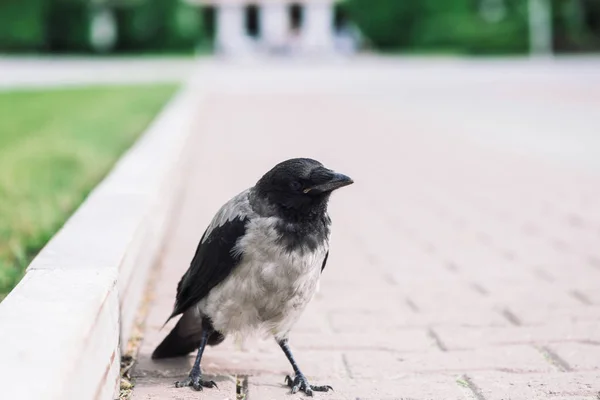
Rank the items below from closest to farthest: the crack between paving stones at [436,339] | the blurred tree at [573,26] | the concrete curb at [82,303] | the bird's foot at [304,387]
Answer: the concrete curb at [82,303], the bird's foot at [304,387], the crack between paving stones at [436,339], the blurred tree at [573,26]

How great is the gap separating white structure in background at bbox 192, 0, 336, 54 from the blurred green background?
336 centimetres

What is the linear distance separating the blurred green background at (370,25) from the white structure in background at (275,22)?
3362mm

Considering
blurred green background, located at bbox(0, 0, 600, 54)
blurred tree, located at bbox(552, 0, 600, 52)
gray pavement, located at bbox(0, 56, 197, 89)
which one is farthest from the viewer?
blurred tree, located at bbox(552, 0, 600, 52)

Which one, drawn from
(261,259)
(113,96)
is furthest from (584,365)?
(113,96)

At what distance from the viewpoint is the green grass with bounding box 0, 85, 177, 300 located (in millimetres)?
5035

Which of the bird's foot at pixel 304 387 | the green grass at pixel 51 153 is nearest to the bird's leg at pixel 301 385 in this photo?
the bird's foot at pixel 304 387

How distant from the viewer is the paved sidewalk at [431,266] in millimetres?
3260

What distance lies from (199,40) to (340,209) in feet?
117

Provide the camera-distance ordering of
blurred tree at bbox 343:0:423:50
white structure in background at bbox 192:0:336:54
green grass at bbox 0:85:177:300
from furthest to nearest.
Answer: white structure in background at bbox 192:0:336:54 < blurred tree at bbox 343:0:423:50 < green grass at bbox 0:85:177:300

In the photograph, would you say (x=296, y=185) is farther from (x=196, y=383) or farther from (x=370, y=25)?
(x=370, y=25)

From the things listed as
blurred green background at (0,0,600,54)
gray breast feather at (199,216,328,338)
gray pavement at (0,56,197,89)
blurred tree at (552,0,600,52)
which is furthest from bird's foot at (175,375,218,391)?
blurred tree at (552,0,600,52)

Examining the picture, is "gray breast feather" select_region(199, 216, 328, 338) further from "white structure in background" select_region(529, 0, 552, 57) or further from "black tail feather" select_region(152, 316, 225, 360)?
"white structure in background" select_region(529, 0, 552, 57)

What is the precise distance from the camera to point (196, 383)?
3.05 metres

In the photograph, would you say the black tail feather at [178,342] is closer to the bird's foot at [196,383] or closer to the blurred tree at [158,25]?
the bird's foot at [196,383]
